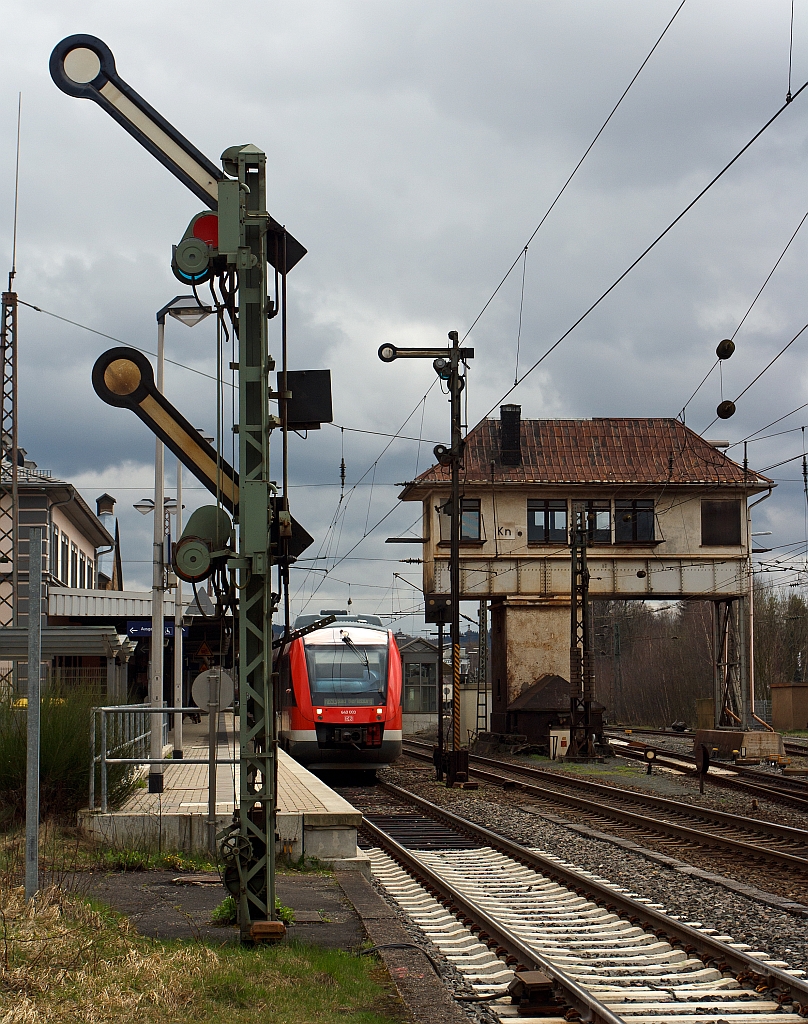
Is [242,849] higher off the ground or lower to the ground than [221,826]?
higher

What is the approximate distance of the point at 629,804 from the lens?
20688 millimetres

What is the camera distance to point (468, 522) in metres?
46.9

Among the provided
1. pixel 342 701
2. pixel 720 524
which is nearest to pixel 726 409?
pixel 342 701

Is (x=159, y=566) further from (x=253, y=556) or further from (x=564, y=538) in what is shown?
(x=564, y=538)

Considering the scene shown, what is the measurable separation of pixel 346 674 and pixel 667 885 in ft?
43.9

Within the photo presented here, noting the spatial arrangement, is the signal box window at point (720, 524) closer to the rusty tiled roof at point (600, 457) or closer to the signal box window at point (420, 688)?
the rusty tiled roof at point (600, 457)

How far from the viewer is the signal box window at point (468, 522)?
46.5m

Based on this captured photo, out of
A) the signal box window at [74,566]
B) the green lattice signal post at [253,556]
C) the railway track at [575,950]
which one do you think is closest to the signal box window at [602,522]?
the signal box window at [74,566]

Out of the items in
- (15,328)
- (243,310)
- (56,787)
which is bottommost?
(56,787)

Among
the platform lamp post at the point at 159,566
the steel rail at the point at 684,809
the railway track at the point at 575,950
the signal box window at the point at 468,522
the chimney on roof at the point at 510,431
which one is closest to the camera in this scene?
the railway track at the point at 575,950

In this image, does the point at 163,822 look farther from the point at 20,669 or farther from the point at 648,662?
the point at 648,662

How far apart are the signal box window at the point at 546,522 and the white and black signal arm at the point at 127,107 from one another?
3892 centimetres

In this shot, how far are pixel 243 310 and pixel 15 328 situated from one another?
77.8 ft

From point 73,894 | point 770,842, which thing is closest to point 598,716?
point 770,842
